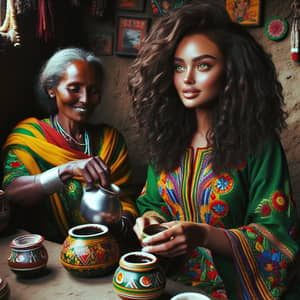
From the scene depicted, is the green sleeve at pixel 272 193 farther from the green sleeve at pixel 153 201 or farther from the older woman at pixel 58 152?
the older woman at pixel 58 152

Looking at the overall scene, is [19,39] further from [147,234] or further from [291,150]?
[291,150]

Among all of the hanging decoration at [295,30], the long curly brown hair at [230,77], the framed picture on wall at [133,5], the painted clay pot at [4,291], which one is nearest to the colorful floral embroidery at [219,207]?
the long curly brown hair at [230,77]

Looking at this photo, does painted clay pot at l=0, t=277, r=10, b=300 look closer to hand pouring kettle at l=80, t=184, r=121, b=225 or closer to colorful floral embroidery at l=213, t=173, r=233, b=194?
hand pouring kettle at l=80, t=184, r=121, b=225

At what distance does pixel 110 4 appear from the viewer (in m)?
2.29

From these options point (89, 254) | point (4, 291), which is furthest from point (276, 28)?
point (4, 291)

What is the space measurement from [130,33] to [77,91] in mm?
715

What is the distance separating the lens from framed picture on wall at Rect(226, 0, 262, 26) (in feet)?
6.72

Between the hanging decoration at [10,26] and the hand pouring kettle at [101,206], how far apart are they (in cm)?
80

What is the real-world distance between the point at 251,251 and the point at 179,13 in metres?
0.76

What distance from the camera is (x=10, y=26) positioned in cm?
182

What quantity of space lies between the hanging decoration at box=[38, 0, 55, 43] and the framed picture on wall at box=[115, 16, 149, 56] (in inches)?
15.7

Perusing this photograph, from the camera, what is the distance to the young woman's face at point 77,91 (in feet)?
5.60

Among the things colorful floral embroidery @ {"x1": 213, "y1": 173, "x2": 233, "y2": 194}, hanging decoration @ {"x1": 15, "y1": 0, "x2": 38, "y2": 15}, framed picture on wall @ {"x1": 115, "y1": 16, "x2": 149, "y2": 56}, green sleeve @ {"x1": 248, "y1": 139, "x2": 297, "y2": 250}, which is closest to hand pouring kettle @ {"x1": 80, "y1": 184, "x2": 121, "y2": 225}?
colorful floral embroidery @ {"x1": 213, "y1": 173, "x2": 233, "y2": 194}

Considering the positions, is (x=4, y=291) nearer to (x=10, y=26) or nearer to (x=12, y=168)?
(x=12, y=168)
